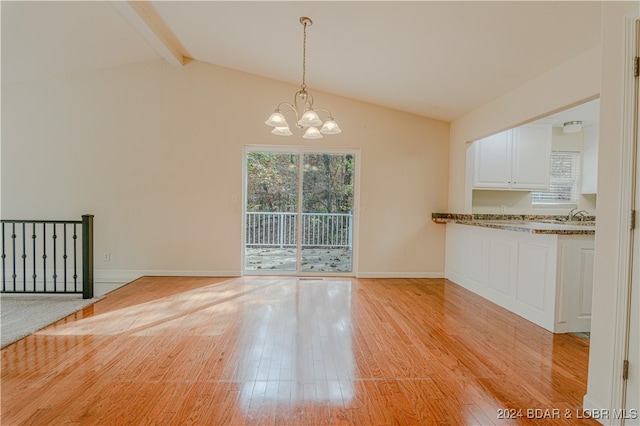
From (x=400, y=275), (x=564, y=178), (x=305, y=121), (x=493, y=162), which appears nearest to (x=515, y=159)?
(x=493, y=162)

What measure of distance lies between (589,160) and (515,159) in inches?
68.6

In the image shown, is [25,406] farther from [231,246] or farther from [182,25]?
[182,25]

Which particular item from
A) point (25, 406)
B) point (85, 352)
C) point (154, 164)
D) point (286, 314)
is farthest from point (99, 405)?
point (154, 164)

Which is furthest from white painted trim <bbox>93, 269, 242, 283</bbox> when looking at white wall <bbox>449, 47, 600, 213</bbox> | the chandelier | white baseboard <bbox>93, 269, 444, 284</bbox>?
white wall <bbox>449, 47, 600, 213</bbox>

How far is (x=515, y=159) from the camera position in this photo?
15.4ft

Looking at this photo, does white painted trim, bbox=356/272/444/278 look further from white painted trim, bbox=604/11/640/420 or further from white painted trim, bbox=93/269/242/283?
white painted trim, bbox=604/11/640/420

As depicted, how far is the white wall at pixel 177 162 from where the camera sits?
456cm

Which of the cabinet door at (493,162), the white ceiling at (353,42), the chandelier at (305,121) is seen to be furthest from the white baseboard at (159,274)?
the chandelier at (305,121)

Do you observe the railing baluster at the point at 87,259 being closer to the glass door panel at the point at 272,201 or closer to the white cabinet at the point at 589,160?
the glass door panel at the point at 272,201

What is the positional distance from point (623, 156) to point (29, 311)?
519cm

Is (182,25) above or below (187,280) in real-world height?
above

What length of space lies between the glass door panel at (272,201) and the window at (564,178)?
14.3 feet

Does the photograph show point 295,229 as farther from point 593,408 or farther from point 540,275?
point 593,408

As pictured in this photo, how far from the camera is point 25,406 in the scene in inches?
68.9
